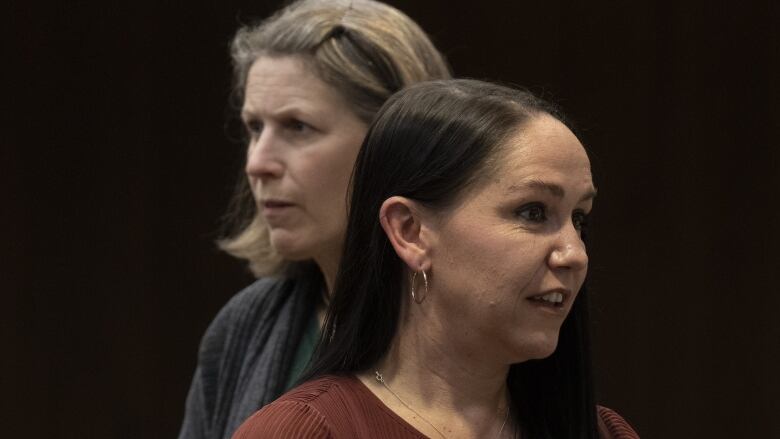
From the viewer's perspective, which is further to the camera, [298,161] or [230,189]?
[230,189]

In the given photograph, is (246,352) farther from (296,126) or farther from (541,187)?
(541,187)

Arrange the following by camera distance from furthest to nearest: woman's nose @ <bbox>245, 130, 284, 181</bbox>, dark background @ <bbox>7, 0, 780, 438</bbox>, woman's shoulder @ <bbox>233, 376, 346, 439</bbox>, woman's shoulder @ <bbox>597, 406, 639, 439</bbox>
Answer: dark background @ <bbox>7, 0, 780, 438</bbox> → woman's nose @ <bbox>245, 130, 284, 181</bbox> → woman's shoulder @ <bbox>597, 406, 639, 439</bbox> → woman's shoulder @ <bbox>233, 376, 346, 439</bbox>

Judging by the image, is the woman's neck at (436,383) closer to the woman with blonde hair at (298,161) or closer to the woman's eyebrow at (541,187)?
the woman's eyebrow at (541,187)

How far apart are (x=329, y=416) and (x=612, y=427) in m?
0.39

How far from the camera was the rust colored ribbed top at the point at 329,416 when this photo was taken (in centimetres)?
177

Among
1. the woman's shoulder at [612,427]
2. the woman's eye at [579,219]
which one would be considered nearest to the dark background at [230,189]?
the woman's shoulder at [612,427]

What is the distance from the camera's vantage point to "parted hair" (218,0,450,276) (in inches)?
98.0

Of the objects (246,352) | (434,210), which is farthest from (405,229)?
(246,352)

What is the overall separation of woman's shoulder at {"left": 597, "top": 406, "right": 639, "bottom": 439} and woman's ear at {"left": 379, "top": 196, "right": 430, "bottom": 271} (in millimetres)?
328

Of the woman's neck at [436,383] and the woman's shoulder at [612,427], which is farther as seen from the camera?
the woman's shoulder at [612,427]

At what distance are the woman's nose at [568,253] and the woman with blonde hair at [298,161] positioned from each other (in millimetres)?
728

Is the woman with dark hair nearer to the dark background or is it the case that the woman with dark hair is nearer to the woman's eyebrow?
the woman's eyebrow

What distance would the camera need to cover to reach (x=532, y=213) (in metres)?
1.79

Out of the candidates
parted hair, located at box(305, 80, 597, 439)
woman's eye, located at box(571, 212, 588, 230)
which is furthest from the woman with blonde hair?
woman's eye, located at box(571, 212, 588, 230)
